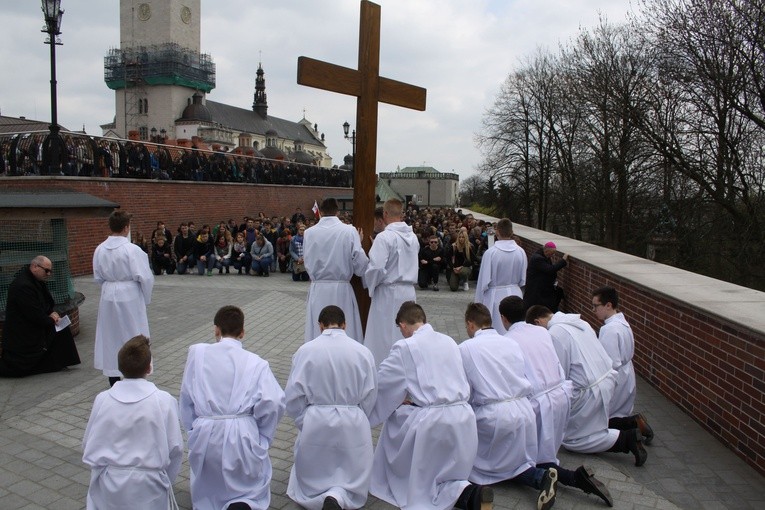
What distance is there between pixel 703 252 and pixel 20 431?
56.0 ft

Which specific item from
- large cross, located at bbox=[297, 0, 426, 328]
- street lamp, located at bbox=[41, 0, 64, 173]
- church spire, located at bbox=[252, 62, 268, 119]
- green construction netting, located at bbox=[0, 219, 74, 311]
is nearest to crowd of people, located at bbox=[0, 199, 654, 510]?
large cross, located at bbox=[297, 0, 426, 328]

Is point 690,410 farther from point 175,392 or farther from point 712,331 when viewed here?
point 175,392

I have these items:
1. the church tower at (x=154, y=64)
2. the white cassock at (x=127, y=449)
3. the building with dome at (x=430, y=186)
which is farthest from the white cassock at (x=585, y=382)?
the church tower at (x=154, y=64)

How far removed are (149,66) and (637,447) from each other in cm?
8512

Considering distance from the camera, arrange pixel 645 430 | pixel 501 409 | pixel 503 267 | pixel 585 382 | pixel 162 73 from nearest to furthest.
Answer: pixel 501 409, pixel 585 382, pixel 645 430, pixel 503 267, pixel 162 73

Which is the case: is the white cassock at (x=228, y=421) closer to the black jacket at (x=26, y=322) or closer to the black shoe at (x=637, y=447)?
the black shoe at (x=637, y=447)

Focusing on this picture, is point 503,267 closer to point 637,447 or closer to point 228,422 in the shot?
point 637,447

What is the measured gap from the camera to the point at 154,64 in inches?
3147

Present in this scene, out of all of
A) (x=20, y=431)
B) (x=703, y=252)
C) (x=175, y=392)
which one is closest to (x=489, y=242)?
(x=703, y=252)

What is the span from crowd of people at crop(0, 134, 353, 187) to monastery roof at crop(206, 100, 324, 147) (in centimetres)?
6865

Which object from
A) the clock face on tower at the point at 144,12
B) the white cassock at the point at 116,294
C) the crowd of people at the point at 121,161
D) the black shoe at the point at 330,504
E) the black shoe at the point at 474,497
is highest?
the clock face on tower at the point at 144,12

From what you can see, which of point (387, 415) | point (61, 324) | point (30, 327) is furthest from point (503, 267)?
point (30, 327)

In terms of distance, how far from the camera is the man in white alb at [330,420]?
168 inches

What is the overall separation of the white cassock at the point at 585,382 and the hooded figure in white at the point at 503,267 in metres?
2.83
